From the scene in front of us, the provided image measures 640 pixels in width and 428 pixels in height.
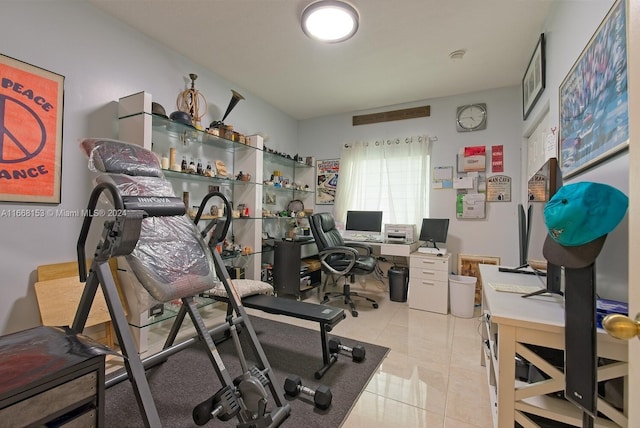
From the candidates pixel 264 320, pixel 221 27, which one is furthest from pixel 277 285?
pixel 221 27

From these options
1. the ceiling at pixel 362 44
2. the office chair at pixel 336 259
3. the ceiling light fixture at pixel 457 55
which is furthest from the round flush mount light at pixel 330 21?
the office chair at pixel 336 259

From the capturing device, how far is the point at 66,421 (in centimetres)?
90

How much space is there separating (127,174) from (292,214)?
2.64 m

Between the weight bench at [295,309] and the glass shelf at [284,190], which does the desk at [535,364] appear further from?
the glass shelf at [284,190]

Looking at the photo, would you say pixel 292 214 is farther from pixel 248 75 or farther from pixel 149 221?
pixel 149 221

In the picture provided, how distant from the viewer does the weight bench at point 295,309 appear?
1.93 m

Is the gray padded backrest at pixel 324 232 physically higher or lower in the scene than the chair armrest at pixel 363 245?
higher

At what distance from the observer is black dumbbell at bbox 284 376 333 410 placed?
1.53 metres

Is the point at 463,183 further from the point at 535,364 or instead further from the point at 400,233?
the point at 535,364

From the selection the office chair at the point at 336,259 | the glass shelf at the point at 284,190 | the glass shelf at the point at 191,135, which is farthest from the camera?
the glass shelf at the point at 284,190

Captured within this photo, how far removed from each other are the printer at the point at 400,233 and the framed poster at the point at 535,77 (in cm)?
177

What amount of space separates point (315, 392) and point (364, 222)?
8.68 feet

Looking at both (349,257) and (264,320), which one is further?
(349,257)

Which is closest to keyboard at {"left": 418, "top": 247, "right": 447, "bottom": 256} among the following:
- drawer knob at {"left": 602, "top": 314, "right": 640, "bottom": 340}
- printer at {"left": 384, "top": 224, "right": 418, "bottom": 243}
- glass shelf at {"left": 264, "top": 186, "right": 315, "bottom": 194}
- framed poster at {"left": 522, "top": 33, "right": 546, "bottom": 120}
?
printer at {"left": 384, "top": 224, "right": 418, "bottom": 243}
